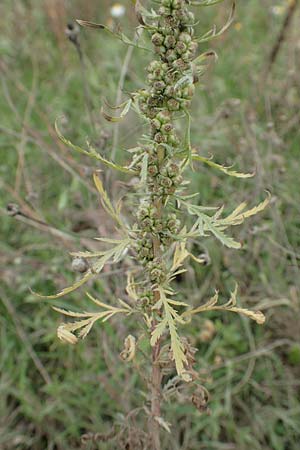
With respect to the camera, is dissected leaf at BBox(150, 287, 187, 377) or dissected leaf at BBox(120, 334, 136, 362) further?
dissected leaf at BBox(120, 334, 136, 362)

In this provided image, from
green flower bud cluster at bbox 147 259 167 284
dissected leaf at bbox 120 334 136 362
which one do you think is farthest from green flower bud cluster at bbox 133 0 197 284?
dissected leaf at bbox 120 334 136 362

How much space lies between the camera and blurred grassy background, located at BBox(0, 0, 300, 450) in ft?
6.21

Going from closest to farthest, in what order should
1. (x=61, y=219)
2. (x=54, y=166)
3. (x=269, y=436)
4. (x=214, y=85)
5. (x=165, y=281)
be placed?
1. (x=165, y=281)
2. (x=269, y=436)
3. (x=61, y=219)
4. (x=54, y=166)
5. (x=214, y=85)

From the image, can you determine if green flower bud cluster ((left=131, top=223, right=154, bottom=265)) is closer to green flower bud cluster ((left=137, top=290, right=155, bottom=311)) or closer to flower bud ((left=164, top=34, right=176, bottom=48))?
green flower bud cluster ((left=137, top=290, right=155, bottom=311))

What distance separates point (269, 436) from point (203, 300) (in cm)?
53

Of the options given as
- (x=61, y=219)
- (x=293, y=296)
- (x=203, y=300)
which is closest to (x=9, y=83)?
(x=61, y=219)

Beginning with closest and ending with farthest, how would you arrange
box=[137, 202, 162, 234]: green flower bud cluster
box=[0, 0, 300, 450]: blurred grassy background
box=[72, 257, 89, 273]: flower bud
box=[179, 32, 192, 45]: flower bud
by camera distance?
1. box=[179, 32, 192, 45]: flower bud
2. box=[137, 202, 162, 234]: green flower bud cluster
3. box=[72, 257, 89, 273]: flower bud
4. box=[0, 0, 300, 450]: blurred grassy background

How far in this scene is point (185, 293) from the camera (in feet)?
7.06

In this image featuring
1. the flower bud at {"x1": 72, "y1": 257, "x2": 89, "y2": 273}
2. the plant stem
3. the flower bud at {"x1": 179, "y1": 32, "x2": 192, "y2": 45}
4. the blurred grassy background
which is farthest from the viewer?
the blurred grassy background

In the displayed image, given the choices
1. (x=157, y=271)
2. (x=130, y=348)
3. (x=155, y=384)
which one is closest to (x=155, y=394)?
(x=155, y=384)

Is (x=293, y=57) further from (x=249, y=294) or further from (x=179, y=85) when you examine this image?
(x=179, y=85)

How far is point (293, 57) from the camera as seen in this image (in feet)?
9.23

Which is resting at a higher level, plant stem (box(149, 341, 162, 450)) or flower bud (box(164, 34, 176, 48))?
flower bud (box(164, 34, 176, 48))

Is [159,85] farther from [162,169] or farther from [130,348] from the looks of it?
[130,348]
